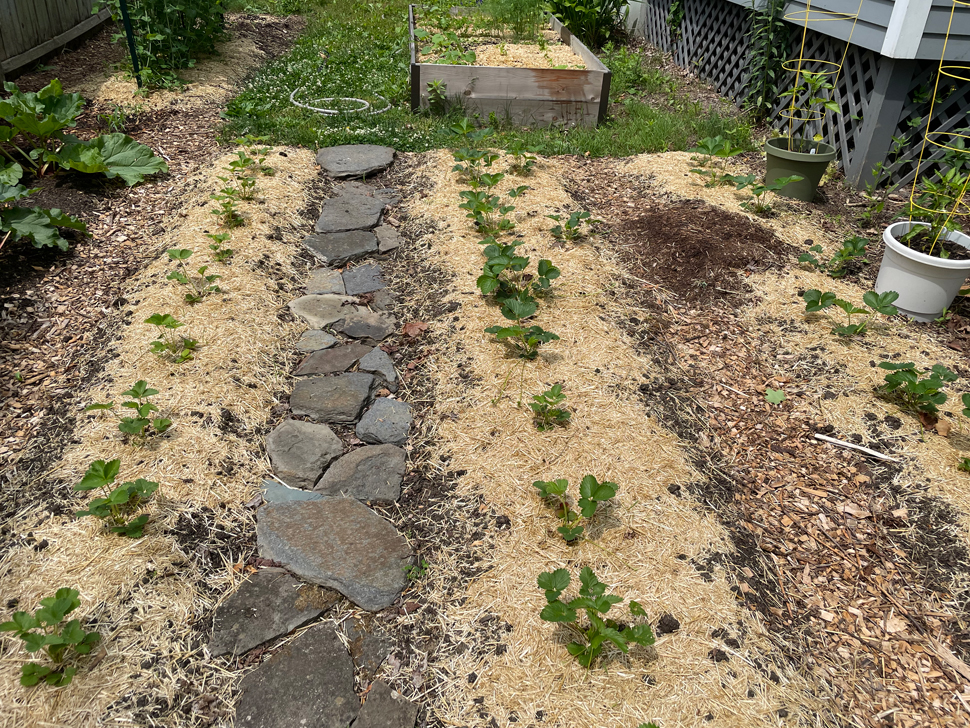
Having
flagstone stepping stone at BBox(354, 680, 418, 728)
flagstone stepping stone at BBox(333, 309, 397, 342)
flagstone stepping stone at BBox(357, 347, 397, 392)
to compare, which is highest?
flagstone stepping stone at BBox(333, 309, 397, 342)

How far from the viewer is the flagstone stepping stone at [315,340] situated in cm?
360

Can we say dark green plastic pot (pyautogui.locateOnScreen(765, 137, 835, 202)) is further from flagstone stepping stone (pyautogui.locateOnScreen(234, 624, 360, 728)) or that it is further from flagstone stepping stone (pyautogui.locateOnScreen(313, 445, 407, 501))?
flagstone stepping stone (pyautogui.locateOnScreen(234, 624, 360, 728))

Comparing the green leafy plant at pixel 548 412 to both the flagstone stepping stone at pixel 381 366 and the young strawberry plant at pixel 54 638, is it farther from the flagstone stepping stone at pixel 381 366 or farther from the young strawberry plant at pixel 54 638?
the young strawberry plant at pixel 54 638

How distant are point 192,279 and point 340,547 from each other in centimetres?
211

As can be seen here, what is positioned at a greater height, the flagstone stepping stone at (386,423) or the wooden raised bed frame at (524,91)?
the wooden raised bed frame at (524,91)

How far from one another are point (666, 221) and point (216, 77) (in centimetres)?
515

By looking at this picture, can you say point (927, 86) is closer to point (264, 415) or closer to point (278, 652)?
point (264, 415)

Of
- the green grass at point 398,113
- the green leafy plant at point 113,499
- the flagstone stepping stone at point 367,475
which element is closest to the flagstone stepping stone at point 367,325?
the flagstone stepping stone at point 367,475

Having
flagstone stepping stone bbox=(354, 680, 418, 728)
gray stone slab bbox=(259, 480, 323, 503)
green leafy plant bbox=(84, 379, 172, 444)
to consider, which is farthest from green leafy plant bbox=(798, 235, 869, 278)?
green leafy plant bbox=(84, 379, 172, 444)

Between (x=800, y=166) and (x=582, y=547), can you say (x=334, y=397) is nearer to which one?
(x=582, y=547)

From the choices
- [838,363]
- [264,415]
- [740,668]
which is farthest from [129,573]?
[838,363]

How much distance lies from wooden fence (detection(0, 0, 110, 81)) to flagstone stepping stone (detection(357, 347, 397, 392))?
16.0 feet

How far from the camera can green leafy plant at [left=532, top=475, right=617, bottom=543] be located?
7.89ft

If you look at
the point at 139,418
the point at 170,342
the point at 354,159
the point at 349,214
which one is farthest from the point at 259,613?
the point at 354,159
